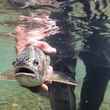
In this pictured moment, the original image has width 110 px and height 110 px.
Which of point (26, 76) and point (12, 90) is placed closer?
point (26, 76)

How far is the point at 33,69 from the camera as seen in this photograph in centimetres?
399

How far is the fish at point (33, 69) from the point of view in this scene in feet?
13.0

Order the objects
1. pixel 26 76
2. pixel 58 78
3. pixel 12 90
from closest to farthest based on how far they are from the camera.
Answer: pixel 26 76 < pixel 58 78 < pixel 12 90

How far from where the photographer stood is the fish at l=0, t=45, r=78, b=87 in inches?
156

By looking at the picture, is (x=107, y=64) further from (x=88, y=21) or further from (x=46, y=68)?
(x=46, y=68)

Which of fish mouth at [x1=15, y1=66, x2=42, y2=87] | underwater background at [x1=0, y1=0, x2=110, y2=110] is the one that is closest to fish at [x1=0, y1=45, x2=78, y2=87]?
fish mouth at [x1=15, y1=66, x2=42, y2=87]

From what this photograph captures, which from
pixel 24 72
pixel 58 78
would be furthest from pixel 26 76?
pixel 58 78

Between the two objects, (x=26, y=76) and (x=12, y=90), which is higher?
(x=26, y=76)

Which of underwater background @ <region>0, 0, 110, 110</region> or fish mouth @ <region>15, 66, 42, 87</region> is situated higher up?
fish mouth @ <region>15, 66, 42, 87</region>

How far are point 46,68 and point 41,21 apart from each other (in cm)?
180

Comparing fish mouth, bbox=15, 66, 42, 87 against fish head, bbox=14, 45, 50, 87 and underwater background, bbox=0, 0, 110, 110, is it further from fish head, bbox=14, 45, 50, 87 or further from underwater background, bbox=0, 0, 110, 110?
underwater background, bbox=0, 0, 110, 110

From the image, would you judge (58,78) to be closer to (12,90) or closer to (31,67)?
(31,67)

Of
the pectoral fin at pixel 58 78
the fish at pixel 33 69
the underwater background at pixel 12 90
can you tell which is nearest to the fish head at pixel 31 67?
the fish at pixel 33 69

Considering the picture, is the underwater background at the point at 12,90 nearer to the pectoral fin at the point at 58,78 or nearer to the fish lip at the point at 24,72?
the pectoral fin at the point at 58,78
